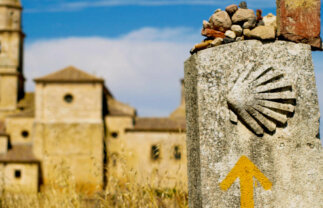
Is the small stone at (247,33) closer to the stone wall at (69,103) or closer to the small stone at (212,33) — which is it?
the small stone at (212,33)

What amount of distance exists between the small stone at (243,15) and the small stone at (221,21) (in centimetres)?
5

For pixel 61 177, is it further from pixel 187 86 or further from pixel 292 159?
pixel 292 159

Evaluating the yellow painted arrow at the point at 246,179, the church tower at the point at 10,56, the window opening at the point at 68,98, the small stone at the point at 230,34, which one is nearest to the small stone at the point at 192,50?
the small stone at the point at 230,34

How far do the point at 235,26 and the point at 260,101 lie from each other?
617 mm

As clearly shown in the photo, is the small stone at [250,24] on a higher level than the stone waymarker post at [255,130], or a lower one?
higher

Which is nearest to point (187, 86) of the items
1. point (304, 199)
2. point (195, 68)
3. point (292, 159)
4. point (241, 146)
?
point (195, 68)

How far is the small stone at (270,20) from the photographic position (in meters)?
3.04

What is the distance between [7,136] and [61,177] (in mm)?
22757

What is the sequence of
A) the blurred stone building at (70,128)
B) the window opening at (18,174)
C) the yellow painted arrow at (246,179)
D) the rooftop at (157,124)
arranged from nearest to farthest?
the yellow painted arrow at (246,179) < the window opening at (18,174) < the blurred stone building at (70,128) < the rooftop at (157,124)

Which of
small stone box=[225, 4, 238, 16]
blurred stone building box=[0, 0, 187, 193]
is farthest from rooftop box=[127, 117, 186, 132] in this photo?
small stone box=[225, 4, 238, 16]

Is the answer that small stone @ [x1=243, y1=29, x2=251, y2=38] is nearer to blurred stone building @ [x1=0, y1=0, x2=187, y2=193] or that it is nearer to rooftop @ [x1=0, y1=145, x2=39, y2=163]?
blurred stone building @ [x1=0, y1=0, x2=187, y2=193]

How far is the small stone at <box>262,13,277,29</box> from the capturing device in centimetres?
304

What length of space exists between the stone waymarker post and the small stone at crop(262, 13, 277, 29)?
0.26m

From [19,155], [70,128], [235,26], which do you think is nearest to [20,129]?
[19,155]
